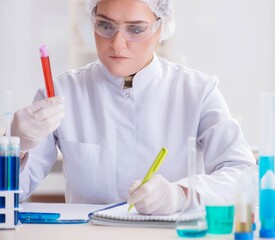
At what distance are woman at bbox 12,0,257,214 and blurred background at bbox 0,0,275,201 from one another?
3856 millimetres

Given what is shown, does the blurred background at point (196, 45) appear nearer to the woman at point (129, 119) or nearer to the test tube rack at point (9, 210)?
the woman at point (129, 119)

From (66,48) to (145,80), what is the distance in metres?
3.99

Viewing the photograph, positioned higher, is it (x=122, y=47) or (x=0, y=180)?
(x=122, y=47)

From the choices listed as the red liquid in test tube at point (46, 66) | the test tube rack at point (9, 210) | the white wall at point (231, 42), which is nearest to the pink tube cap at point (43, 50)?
the red liquid in test tube at point (46, 66)

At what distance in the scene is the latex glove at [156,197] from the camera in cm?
182

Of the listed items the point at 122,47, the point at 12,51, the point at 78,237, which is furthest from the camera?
the point at 12,51

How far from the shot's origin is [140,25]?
7.78ft

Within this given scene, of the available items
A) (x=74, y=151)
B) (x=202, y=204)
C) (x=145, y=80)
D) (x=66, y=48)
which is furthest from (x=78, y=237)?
(x=66, y=48)

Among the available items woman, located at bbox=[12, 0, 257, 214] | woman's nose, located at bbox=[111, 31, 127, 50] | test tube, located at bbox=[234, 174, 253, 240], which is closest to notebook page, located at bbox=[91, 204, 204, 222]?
test tube, located at bbox=[234, 174, 253, 240]

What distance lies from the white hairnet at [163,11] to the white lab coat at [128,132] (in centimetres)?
12

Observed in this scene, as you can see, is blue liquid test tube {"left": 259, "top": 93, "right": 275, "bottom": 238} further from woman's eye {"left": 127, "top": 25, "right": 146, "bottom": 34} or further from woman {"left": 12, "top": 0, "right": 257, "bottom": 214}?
woman's eye {"left": 127, "top": 25, "right": 146, "bottom": 34}

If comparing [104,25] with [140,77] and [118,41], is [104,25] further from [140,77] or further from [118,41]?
[140,77]

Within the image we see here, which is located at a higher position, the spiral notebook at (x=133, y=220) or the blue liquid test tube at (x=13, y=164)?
the blue liquid test tube at (x=13, y=164)

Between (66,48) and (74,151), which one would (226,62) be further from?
(74,151)
